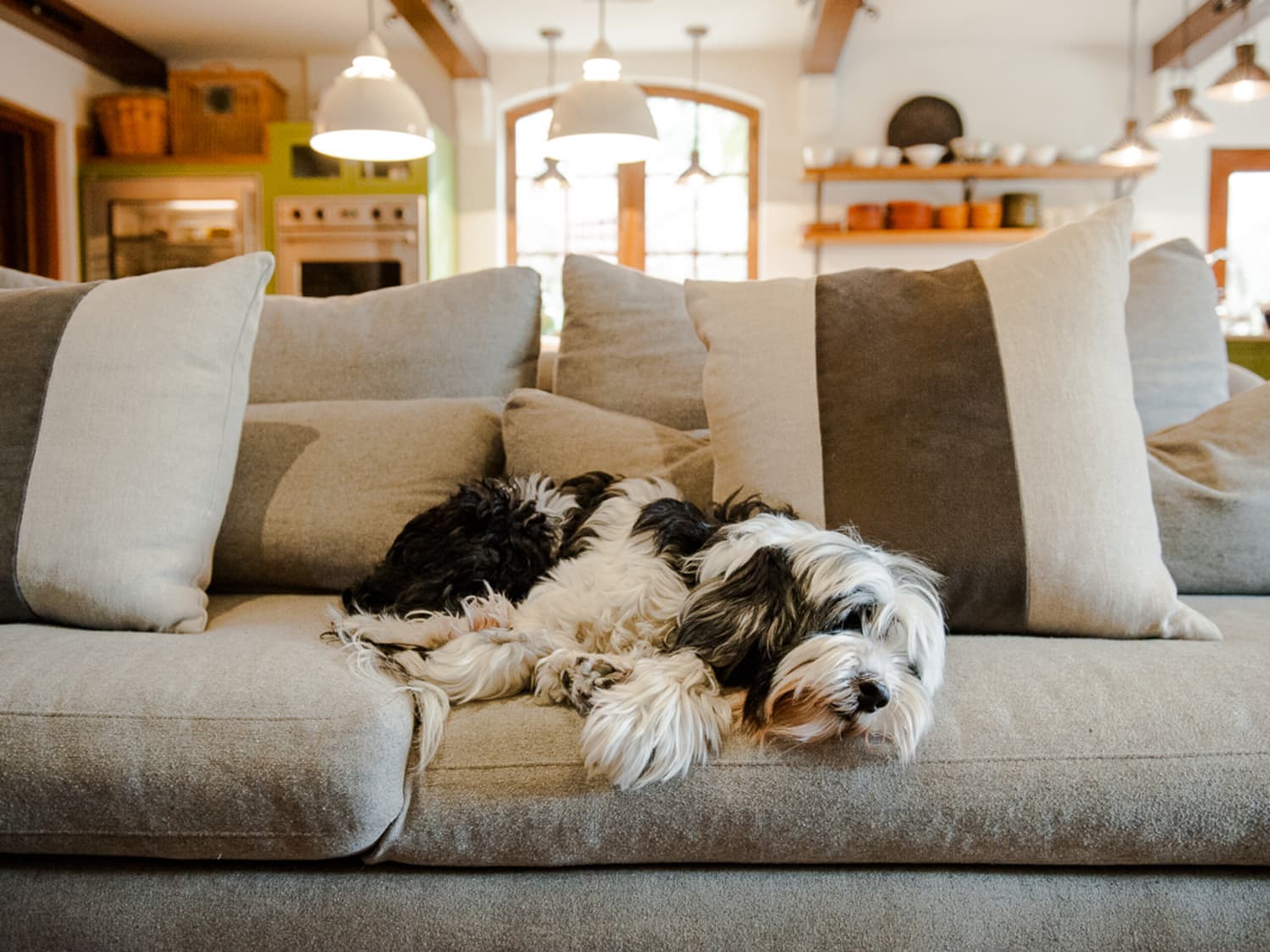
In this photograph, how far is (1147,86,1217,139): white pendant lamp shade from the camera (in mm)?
4613

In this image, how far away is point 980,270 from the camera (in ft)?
5.13

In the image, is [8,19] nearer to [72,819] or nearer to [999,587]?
[72,819]

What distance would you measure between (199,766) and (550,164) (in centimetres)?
520

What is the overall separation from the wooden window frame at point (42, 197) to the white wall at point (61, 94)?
0.11ft

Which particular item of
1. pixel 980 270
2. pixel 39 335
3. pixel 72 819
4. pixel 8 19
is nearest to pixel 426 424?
pixel 39 335

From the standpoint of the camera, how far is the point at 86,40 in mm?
5441

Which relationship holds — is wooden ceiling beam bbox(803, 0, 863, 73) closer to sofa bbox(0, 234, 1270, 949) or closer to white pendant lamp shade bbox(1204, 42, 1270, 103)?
white pendant lamp shade bbox(1204, 42, 1270, 103)

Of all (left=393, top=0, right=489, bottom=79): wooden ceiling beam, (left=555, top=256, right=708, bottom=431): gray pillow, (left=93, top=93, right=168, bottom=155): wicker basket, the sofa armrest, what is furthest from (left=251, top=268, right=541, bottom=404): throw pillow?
(left=93, top=93, right=168, bottom=155): wicker basket

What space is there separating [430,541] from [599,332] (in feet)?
2.27

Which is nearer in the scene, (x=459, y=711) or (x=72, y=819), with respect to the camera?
(x=72, y=819)

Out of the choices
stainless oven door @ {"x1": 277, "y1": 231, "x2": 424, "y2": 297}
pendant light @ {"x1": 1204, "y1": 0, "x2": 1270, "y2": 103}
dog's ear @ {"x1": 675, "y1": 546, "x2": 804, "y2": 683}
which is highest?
pendant light @ {"x1": 1204, "y1": 0, "x2": 1270, "y2": 103}

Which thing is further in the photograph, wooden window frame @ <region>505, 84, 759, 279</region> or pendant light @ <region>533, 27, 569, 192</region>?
wooden window frame @ <region>505, 84, 759, 279</region>

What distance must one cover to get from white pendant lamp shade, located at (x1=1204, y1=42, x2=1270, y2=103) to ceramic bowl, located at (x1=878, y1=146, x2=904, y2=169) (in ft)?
5.71

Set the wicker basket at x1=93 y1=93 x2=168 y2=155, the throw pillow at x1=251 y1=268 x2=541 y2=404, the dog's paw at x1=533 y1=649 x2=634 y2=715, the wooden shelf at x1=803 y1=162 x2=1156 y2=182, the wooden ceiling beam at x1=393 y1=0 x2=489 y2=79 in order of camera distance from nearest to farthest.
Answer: the dog's paw at x1=533 y1=649 x2=634 y2=715, the throw pillow at x1=251 y1=268 x2=541 y2=404, the wooden ceiling beam at x1=393 y1=0 x2=489 y2=79, the wicker basket at x1=93 y1=93 x2=168 y2=155, the wooden shelf at x1=803 y1=162 x2=1156 y2=182
